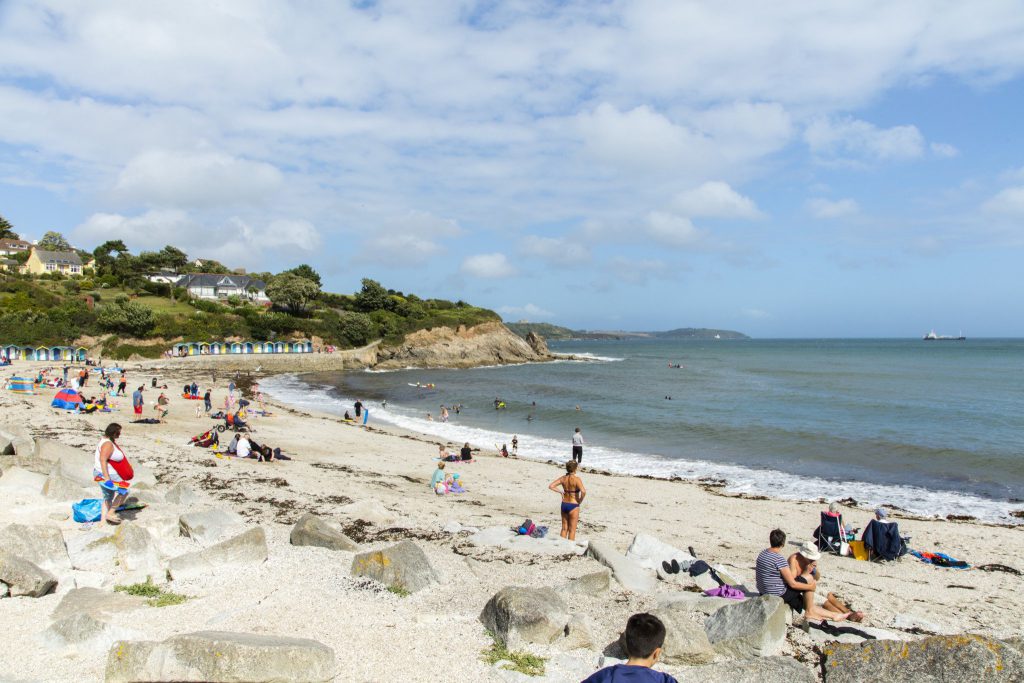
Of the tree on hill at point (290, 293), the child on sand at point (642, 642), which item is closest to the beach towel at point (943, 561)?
the child on sand at point (642, 642)

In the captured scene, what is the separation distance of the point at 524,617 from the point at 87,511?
7.77 meters

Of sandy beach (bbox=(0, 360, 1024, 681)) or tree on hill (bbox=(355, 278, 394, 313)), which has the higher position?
tree on hill (bbox=(355, 278, 394, 313))

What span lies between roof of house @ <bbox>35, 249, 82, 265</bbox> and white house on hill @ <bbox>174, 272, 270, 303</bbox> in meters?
15.5

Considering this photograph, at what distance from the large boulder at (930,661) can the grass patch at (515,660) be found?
2.72 meters

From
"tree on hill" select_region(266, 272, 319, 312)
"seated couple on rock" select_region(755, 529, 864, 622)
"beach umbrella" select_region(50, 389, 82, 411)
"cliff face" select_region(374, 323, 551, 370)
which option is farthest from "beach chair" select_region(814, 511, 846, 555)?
"tree on hill" select_region(266, 272, 319, 312)

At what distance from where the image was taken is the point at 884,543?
37.9ft

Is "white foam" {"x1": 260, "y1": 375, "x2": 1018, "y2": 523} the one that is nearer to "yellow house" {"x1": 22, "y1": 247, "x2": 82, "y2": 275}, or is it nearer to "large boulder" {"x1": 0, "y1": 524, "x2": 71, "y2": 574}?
"large boulder" {"x1": 0, "y1": 524, "x2": 71, "y2": 574}

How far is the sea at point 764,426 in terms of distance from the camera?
65.5 ft

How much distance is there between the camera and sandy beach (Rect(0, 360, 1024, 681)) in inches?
245

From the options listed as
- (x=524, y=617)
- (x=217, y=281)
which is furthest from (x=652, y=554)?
(x=217, y=281)

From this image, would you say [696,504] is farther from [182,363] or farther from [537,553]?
[182,363]

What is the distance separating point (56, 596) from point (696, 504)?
45.7 ft

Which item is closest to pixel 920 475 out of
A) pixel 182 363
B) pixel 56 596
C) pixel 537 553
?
pixel 537 553

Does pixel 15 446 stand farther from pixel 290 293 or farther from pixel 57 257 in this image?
pixel 57 257
